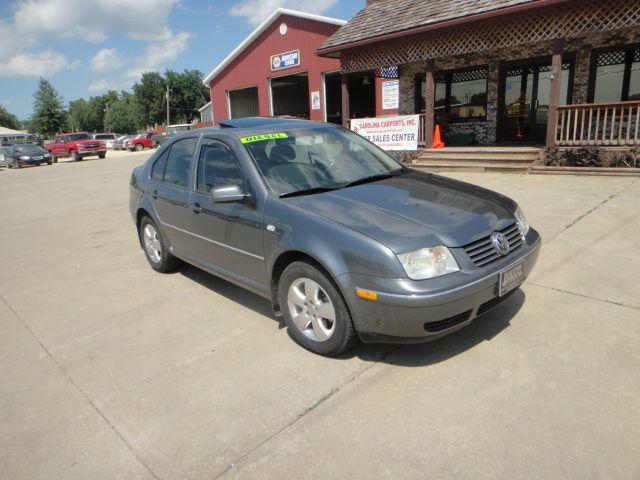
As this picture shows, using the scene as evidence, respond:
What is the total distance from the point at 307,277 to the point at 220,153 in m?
1.54

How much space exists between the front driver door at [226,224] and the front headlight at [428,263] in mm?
1227

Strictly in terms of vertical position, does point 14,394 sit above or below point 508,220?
below

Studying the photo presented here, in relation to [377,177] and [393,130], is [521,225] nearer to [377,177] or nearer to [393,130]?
[377,177]

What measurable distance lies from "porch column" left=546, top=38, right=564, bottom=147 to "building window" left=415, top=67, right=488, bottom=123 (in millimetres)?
3971

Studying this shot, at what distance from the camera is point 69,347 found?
12.3 feet

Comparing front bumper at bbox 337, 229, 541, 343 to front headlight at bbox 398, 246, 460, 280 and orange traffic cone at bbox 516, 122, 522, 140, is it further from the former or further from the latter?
orange traffic cone at bbox 516, 122, 522, 140

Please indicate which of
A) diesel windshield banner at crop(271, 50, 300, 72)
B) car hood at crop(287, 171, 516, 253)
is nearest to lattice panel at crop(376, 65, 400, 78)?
diesel windshield banner at crop(271, 50, 300, 72)

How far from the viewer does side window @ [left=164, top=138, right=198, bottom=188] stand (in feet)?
14.6

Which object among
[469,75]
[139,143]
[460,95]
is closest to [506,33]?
[469,75]

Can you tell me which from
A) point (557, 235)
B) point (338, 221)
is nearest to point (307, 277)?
point (338, 221)

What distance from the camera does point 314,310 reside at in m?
3.22

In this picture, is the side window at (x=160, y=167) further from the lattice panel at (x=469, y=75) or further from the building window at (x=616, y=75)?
the lattice panel at (x=469, y=75)

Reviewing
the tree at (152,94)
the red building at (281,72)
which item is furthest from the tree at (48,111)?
the red building at (281,72)

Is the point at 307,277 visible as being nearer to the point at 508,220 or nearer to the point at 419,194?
the point at 419,194
